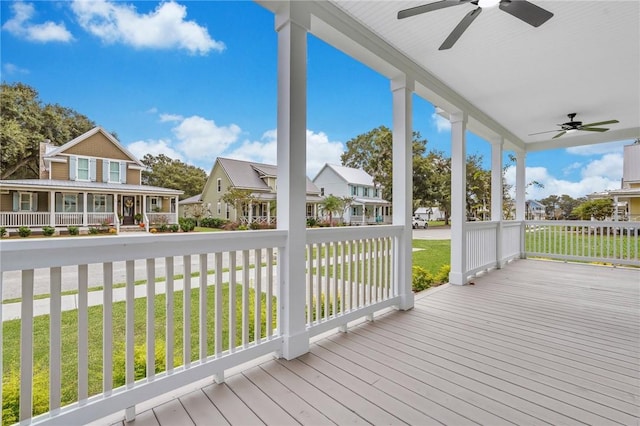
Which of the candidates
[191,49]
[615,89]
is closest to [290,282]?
[191,49]

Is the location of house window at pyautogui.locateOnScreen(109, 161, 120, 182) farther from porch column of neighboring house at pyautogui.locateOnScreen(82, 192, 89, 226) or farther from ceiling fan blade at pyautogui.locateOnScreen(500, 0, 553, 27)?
ceiling fan blade at pyautogui.locateOnScreen(500, 0, 553, 27)

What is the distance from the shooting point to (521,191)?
21.1ft

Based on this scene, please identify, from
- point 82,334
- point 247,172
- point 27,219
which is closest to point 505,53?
point 247,172

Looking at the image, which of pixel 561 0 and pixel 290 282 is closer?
pixel 290 282

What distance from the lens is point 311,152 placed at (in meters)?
2.42

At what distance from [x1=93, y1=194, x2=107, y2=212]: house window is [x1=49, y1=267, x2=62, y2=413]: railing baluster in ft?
1.12

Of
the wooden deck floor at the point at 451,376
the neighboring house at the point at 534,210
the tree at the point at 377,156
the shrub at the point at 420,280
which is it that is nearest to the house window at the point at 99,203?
the wooden deck floor at the point at 451,376

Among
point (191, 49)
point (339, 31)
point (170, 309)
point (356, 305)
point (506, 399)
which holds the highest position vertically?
point (339, 31)

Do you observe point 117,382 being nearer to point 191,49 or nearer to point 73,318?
point 73,318

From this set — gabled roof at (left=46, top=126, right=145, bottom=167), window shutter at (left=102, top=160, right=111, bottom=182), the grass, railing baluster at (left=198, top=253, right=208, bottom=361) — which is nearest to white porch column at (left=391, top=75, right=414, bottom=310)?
the grass

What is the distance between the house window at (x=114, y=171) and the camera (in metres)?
1.34

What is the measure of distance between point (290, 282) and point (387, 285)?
52.3 inches

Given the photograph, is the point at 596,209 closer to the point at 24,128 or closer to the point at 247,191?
the point at 247,191

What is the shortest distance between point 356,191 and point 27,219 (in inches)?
87.0
